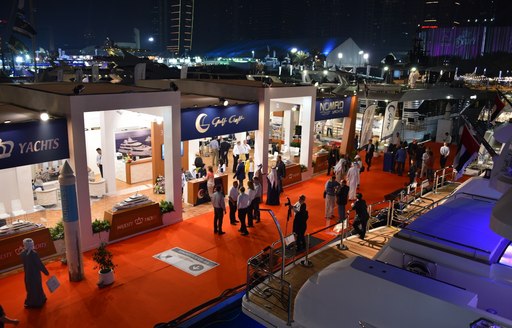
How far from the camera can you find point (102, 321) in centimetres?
798

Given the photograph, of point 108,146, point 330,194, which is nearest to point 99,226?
point 108,146

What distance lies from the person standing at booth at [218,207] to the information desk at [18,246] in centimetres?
419

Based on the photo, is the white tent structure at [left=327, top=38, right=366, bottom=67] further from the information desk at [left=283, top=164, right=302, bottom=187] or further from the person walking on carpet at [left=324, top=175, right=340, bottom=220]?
the person walking on carpet at [left=324, top=175, right=340, bottom=220]

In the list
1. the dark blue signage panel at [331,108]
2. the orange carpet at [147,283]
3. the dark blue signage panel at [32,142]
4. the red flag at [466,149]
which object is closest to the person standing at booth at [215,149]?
the dark blue signage panel at [331,108]

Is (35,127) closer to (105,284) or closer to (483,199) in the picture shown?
(105,284)

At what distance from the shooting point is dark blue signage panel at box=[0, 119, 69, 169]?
934 cm

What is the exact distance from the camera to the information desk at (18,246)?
952 centimetres

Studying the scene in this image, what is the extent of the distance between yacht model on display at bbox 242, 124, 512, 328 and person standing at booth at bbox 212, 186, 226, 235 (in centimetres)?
466

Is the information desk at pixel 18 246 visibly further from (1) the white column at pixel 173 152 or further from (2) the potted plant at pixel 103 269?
(1) the white column at pixel 173 152

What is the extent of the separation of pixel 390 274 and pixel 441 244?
75.1 inches

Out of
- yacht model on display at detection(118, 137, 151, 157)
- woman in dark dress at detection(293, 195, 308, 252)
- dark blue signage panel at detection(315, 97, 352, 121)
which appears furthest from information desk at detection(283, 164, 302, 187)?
woman in dark dress at detection(293, 195, 308, 252)

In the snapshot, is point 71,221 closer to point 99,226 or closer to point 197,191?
point 99,226

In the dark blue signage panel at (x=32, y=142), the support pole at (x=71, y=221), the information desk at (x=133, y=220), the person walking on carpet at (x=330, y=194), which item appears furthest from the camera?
the person walking on carpet at (x=330, y=194)

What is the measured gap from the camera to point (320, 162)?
19734 mm
